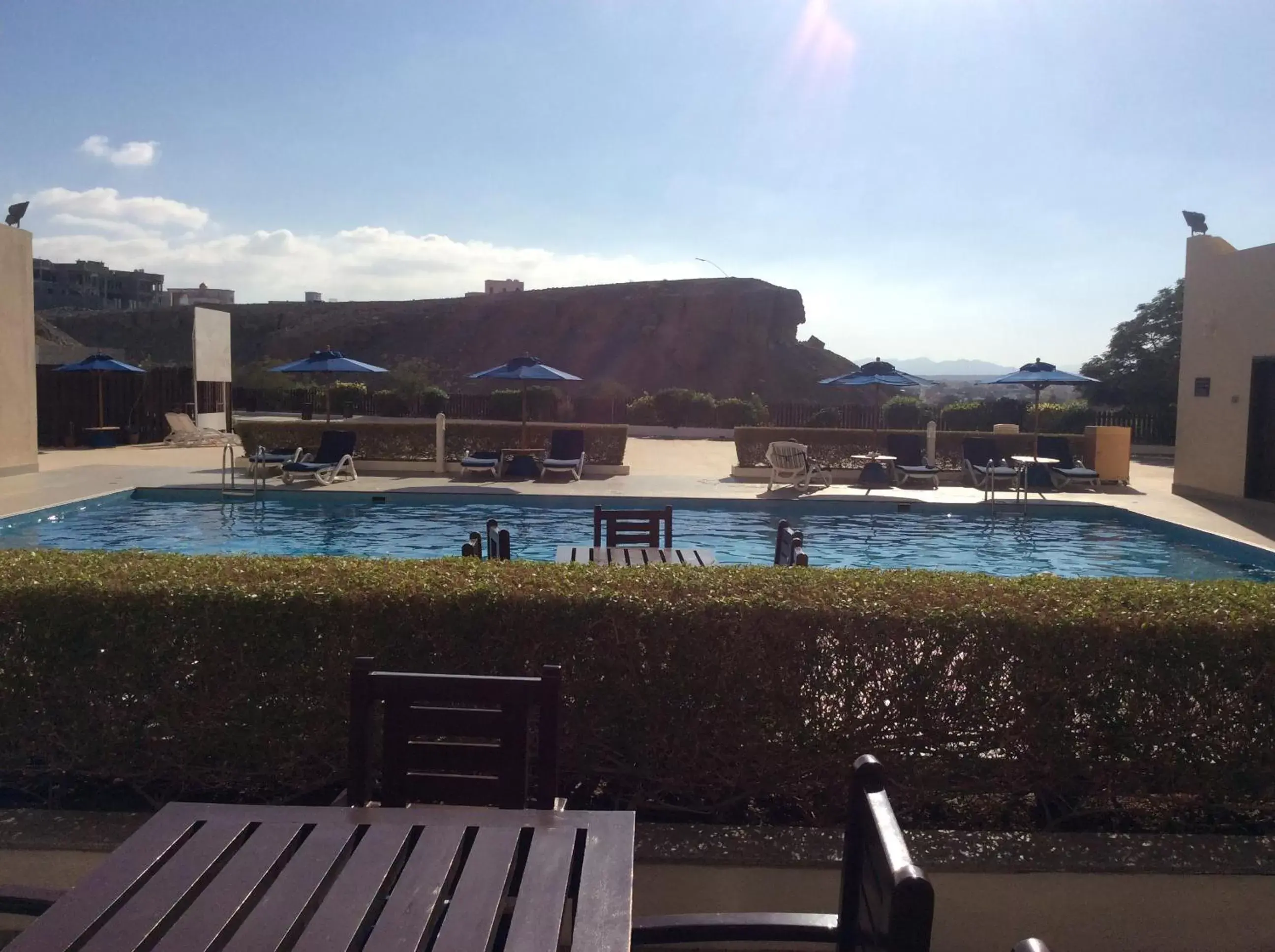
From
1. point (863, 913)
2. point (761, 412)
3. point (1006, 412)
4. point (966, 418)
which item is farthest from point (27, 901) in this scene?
point (761, 412)

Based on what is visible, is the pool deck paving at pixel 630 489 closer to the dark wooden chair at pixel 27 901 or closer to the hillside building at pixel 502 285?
the dark wooden chair at pixel 27 901

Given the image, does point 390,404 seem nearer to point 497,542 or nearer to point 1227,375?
point 1227,375

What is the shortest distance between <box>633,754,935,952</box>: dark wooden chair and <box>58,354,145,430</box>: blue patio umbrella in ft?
73.4

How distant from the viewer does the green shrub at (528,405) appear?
32.5 m

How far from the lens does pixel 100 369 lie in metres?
21.2

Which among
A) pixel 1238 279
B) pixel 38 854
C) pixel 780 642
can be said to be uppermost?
pixel 1238 279

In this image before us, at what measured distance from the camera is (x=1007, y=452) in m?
17.7

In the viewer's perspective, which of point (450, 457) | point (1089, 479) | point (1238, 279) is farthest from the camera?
point (450, 457)

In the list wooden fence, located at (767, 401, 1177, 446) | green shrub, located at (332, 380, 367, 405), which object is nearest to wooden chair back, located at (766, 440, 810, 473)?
wooden fence, located at (767, 401, 1177, 446)

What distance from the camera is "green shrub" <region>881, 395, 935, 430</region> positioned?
91.6 ft

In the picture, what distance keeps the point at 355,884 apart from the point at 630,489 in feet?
42.6

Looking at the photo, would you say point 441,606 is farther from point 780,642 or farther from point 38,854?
point 38,854

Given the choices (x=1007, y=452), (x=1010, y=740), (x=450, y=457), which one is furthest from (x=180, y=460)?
(x=1010, y=740)

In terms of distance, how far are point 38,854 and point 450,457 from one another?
48.8ft
